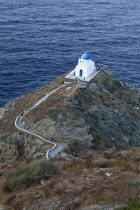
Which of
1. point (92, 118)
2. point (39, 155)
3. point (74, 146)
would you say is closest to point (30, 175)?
point (39, 155)

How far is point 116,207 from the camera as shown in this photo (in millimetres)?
18312

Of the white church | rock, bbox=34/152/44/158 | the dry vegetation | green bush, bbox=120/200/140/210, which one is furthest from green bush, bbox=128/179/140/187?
the white church

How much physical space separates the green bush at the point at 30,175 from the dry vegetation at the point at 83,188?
0.91 ft

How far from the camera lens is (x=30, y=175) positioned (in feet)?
76.4

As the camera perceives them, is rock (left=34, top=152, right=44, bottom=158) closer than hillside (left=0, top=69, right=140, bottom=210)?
No

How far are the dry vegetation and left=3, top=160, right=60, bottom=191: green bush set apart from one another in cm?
28

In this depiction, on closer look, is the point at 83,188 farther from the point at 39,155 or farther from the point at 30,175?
the point at 39,155

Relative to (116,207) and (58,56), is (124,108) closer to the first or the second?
(116,207)

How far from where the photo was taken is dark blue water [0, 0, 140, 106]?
269ft

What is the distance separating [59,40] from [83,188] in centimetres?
8557

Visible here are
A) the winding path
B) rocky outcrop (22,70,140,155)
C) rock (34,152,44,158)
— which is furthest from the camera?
rocky outcrop (22,70,140,155)

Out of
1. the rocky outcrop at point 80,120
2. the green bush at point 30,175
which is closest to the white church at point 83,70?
the rocky outcrop at point 80,120

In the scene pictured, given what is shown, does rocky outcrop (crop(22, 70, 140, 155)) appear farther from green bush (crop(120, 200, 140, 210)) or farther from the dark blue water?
the dark blue water

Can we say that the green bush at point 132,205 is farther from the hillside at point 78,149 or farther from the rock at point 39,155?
the rock at point 39,155
